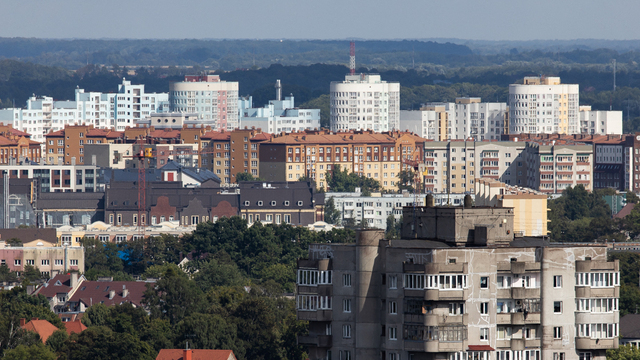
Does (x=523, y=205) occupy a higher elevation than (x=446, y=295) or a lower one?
higher

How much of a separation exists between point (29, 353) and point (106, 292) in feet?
90.4

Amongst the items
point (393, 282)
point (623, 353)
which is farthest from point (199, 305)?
point (393, 282)

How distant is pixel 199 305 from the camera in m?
77.8

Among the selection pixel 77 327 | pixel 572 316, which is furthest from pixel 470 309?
pixel 77 327

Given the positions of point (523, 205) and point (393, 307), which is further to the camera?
point (523, 205)

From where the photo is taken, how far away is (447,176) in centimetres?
18088

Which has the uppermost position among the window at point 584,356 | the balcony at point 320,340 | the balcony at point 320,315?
the balcony at point 320,315

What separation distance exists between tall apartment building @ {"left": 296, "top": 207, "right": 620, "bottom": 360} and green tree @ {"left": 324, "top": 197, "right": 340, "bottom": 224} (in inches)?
4049

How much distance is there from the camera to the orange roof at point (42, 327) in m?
72.2

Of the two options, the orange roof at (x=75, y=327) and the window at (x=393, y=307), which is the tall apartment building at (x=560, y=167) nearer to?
the orange roof at (x=75, y=327)

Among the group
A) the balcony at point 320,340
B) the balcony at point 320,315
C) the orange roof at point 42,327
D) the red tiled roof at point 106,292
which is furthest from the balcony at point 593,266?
the red tiled roof at point 106,292

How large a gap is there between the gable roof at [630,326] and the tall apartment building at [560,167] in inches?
3695

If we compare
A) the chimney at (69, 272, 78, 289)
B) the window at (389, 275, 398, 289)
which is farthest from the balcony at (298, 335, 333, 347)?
the chimney at (69, 272, 78, 289)

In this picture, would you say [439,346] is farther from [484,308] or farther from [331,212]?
[331,212]
